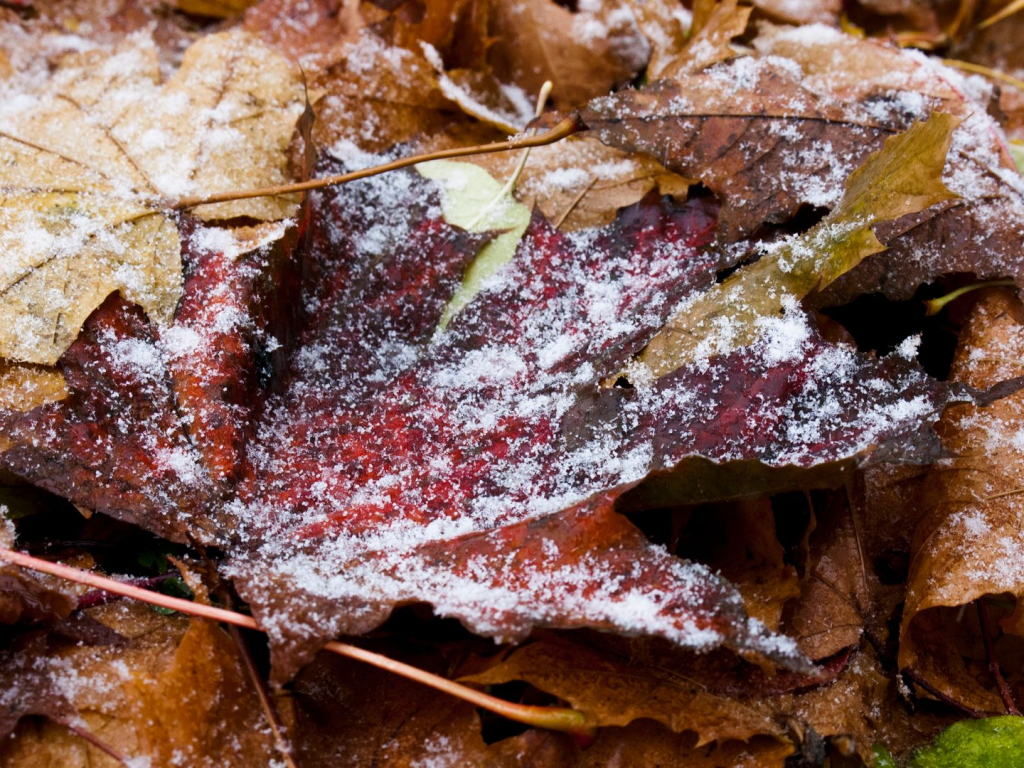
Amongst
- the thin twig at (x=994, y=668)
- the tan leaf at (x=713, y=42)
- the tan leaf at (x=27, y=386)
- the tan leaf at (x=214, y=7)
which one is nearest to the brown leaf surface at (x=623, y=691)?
the thin twig at (x=994, y=668)

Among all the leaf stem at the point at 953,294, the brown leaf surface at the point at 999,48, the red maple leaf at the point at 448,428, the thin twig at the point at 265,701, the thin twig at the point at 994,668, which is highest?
the brown leaf surface at the point at 999,48

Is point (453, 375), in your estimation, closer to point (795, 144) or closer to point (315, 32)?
point (795, 144)

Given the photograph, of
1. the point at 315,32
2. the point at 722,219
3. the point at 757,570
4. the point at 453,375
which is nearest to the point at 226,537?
the point at 453,375

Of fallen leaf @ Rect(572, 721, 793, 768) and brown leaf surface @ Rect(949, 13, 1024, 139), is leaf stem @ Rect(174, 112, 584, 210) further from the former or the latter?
brown leaf surface @ Rect(949, 13, 1024, 139)

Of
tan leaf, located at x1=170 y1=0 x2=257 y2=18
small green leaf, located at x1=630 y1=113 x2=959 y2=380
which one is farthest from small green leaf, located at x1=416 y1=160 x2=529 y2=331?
tan leaf, located at x1=170 y1=0 x2=257 y2=18

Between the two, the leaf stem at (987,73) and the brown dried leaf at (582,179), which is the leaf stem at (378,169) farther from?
the leaf stem at (987,73)
